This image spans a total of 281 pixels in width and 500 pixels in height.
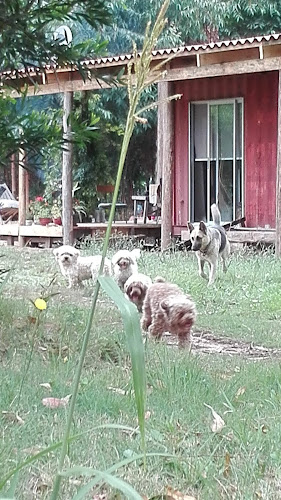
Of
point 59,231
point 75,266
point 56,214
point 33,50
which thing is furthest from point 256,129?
point 33,50

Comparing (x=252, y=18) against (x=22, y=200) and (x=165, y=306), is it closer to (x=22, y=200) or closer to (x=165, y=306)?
(x=22, y=200)

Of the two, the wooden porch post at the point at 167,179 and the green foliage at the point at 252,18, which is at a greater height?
the green foliage at the point at 252,18

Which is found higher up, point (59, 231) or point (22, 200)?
point (22, 200)

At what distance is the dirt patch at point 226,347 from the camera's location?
652cm

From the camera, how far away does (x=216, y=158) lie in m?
17.4

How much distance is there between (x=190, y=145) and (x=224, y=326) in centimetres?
1017

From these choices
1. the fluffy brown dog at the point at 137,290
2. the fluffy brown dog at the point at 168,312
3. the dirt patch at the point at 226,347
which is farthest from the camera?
the fluffy brown dog at the point at 137,290

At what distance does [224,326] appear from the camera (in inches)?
308

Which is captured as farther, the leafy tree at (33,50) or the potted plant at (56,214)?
the potted plant at (56,214)

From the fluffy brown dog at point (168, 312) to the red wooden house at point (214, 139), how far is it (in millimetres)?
8485

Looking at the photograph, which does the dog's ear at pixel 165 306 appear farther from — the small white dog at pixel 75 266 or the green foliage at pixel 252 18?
the green foliage at pixel 252 18

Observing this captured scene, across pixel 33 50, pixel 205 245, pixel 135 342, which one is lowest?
pixel 205 245

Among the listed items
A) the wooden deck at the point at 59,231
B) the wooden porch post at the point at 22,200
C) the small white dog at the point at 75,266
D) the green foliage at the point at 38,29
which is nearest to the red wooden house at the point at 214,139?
the wooden deck at the point at 59,231

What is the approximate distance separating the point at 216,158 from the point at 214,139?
1.28ft
